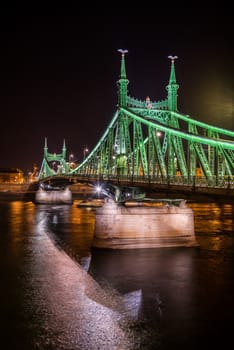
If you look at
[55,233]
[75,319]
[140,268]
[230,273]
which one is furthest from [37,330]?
[55,233]

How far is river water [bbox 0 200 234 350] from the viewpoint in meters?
10.6

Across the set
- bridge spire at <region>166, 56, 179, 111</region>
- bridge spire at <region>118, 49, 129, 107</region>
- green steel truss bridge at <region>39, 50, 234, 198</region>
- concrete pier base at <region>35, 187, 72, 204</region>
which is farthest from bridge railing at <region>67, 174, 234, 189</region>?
concrete pier base at <region>35, 187, 72, 204</region>

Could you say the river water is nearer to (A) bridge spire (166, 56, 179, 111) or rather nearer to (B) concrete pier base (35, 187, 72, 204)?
(A) bridge spire (166, 56, 179, 111)

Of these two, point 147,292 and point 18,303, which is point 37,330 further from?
point 147,292

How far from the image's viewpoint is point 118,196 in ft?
108

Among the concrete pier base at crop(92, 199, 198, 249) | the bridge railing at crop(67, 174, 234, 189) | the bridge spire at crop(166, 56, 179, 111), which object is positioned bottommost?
the concrete pier base at crop(92, 199, 198, 249)

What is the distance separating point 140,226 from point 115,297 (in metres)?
Result: 6.92

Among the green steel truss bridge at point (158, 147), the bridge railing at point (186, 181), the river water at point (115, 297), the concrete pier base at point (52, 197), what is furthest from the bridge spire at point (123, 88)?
the river water at point (115, 297)

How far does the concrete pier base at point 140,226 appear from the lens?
20.2m

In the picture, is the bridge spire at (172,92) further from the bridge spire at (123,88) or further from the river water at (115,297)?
the river water at (115,297)

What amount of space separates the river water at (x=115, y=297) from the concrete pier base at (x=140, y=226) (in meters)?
0.47

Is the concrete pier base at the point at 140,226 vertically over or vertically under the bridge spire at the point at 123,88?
under

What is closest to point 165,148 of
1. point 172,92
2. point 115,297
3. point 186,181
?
point 172,92

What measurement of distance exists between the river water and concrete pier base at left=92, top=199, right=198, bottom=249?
1.54 ft
